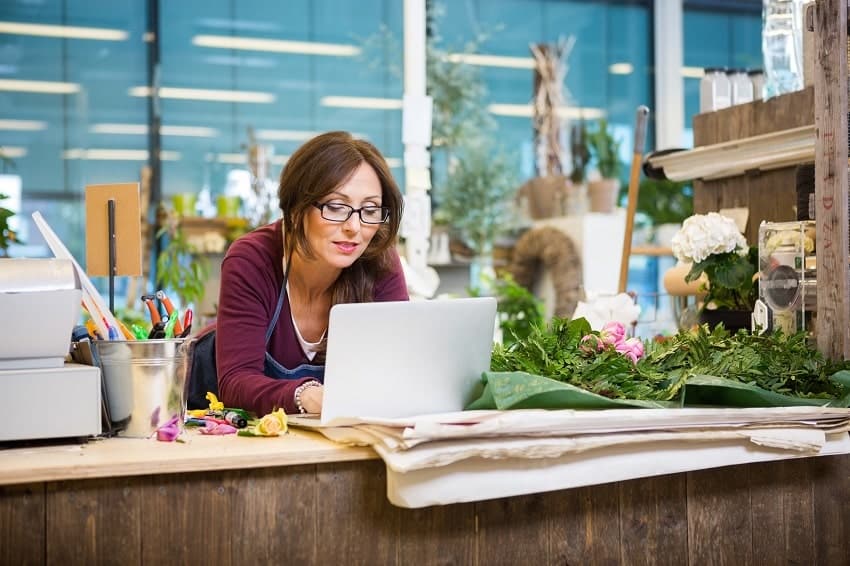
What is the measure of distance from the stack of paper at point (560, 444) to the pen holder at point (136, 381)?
0.76 feet

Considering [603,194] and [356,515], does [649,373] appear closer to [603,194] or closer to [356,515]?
[356,515]

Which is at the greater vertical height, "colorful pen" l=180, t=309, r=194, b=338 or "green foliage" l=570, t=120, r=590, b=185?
"green foliage" l=570, t=120, r=590, b=185

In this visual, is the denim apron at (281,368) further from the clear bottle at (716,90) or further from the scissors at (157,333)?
the clear bottle at (716,90)

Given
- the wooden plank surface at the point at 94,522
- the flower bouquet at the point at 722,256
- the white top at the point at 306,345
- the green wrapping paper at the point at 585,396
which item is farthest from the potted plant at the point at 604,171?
the wooden plank surface at the point at 94,522

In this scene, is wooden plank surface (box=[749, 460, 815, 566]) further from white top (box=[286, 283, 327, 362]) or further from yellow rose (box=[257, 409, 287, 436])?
white top (box=[286, 283, 327, 362])

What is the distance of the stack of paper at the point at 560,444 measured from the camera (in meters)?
1.40

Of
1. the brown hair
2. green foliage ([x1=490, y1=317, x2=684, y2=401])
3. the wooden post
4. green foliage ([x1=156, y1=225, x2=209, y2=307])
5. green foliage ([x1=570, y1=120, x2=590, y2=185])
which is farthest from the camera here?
green foliage ([x1=570, y1=120, x2=590, y2=185])

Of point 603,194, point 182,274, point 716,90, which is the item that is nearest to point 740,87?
point 716,90

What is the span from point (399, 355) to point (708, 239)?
1.35 m

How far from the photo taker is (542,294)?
8031 millimetres

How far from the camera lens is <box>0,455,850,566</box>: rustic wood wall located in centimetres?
133

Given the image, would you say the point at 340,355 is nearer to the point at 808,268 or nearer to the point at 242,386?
the point at 242,386

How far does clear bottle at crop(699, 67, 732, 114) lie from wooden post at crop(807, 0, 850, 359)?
1.20 metres

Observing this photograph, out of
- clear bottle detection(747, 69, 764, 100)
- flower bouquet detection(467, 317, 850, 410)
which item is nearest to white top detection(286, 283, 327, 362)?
flower bouquet detection(467, 317, 850, 410)
